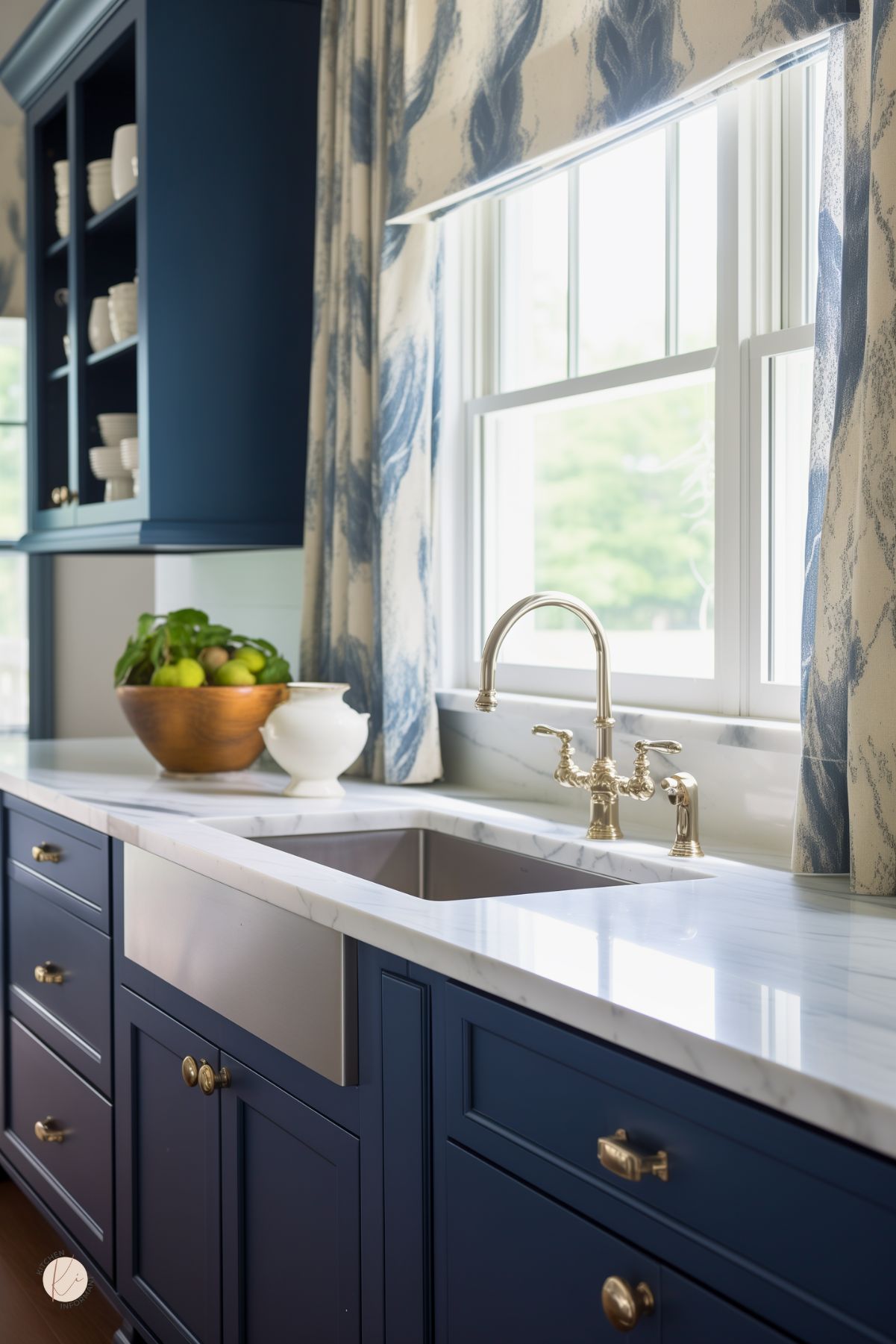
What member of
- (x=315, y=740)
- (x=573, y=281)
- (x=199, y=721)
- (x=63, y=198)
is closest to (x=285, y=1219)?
(x=315, y=740)

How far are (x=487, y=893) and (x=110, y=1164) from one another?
80 cm

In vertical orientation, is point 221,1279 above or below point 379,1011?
below

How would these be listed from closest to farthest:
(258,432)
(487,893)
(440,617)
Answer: (487,893), (440,617), (258,432)

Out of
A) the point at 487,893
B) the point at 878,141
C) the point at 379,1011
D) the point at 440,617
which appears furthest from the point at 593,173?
the point at 379,1011

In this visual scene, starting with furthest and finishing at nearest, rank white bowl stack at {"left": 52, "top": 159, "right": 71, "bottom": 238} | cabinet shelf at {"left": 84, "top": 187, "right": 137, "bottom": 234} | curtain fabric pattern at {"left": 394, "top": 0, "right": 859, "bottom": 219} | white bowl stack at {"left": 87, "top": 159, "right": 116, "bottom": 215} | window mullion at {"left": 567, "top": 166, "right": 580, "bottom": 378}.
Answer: white bowl stack at {"left": 52, "top": 159, "right": 71, "bottom": 238} → white bowl stack at {"left": 87, "top": 159, "right": 116, "bottom": 215} → cabinet shelf at {"left": 84, "top": 187, "right": 137, "bottom": 234} → window mullion at {"left": 567, "top": 166, "right": 580, "bottom": 378} → curtain fabric pattern at {"left": 394, "top": 0, "right": 859, "bottom": 219}

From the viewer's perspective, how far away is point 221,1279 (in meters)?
1.90

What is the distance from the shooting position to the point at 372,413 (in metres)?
2.73

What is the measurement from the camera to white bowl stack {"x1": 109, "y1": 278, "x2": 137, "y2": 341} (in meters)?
3.09

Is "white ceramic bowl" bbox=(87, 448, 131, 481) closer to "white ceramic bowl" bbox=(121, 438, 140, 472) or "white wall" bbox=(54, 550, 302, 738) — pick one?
"white ceramic bowl" bbox=(121, 438, 140, 472)

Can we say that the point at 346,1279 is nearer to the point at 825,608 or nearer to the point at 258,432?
the point at 825,608

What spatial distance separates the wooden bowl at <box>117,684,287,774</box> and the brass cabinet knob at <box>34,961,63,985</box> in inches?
17.6

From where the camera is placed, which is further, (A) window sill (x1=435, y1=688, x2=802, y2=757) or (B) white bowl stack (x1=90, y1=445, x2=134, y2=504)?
(B) white bowl stack (x1=90, y1=445, x2=134, y2=504)

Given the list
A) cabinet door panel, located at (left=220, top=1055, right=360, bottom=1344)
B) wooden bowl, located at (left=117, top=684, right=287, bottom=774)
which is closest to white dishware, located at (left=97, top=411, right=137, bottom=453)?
wooden bowl, located at (left=117, top=684, right=287, bottom=774)

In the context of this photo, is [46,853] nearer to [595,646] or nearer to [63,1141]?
[63,1141]
